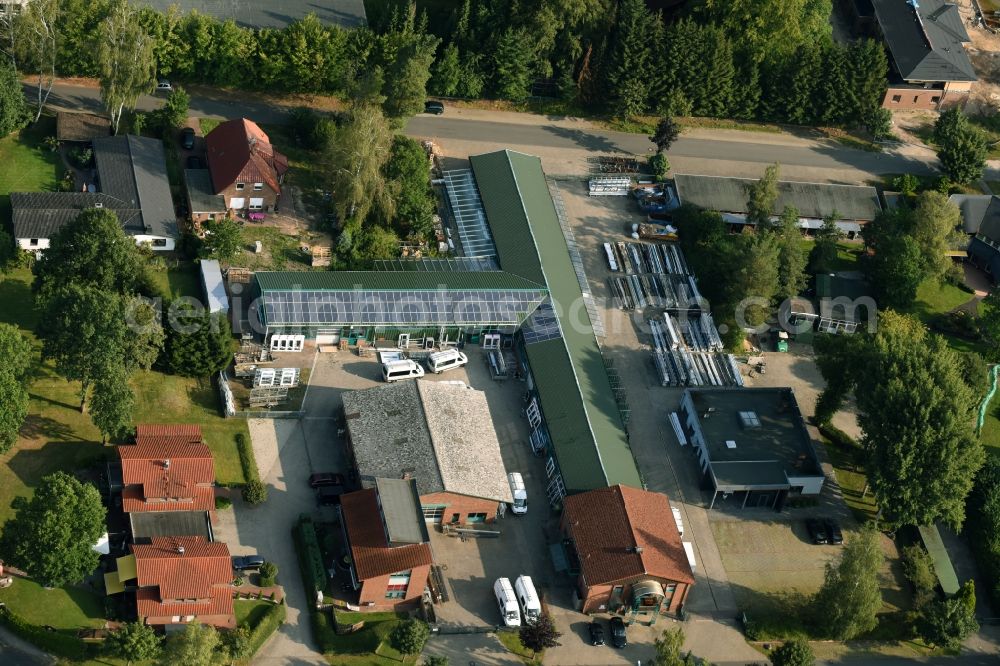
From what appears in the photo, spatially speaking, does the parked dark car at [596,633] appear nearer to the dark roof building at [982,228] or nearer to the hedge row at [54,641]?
the hedge row at [54,641]

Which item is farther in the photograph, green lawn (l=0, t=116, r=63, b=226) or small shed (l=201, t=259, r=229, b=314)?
green lawn (l=0, t=116, r=63, b=226)

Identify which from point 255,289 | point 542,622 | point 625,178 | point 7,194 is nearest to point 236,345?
point 255,289

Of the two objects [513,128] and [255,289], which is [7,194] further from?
[513,128]

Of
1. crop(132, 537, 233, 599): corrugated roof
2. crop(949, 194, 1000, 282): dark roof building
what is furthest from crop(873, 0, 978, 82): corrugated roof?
crop(132, 537, 233, 599): corrugated roof

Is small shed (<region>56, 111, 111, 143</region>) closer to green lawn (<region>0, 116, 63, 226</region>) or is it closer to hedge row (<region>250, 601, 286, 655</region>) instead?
green lawn (<region>0, 116, 63, 226</region>)

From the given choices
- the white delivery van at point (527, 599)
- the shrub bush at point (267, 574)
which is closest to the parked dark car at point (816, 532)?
the white delivery van at point (527, 599)

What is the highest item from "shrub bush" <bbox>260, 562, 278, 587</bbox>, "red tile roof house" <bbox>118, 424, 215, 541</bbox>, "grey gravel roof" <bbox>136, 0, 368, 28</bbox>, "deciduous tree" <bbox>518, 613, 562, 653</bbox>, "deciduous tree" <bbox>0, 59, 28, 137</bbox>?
"grey gravel roof" <bbox>136, 0, 368, 28</bbox>

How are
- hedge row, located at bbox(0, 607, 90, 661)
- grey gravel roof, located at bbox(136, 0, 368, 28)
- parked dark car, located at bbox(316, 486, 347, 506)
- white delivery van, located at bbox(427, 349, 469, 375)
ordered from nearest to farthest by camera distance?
hedge row, located at bbox(0, 607, 90, 661) < parked dark car, located at bbox(316, 486, 347, 506) < white delivery van, located at bbox(427, 349, 469, 375) < grey gravel roof, located at bbox(136, 0, 368, 28)
